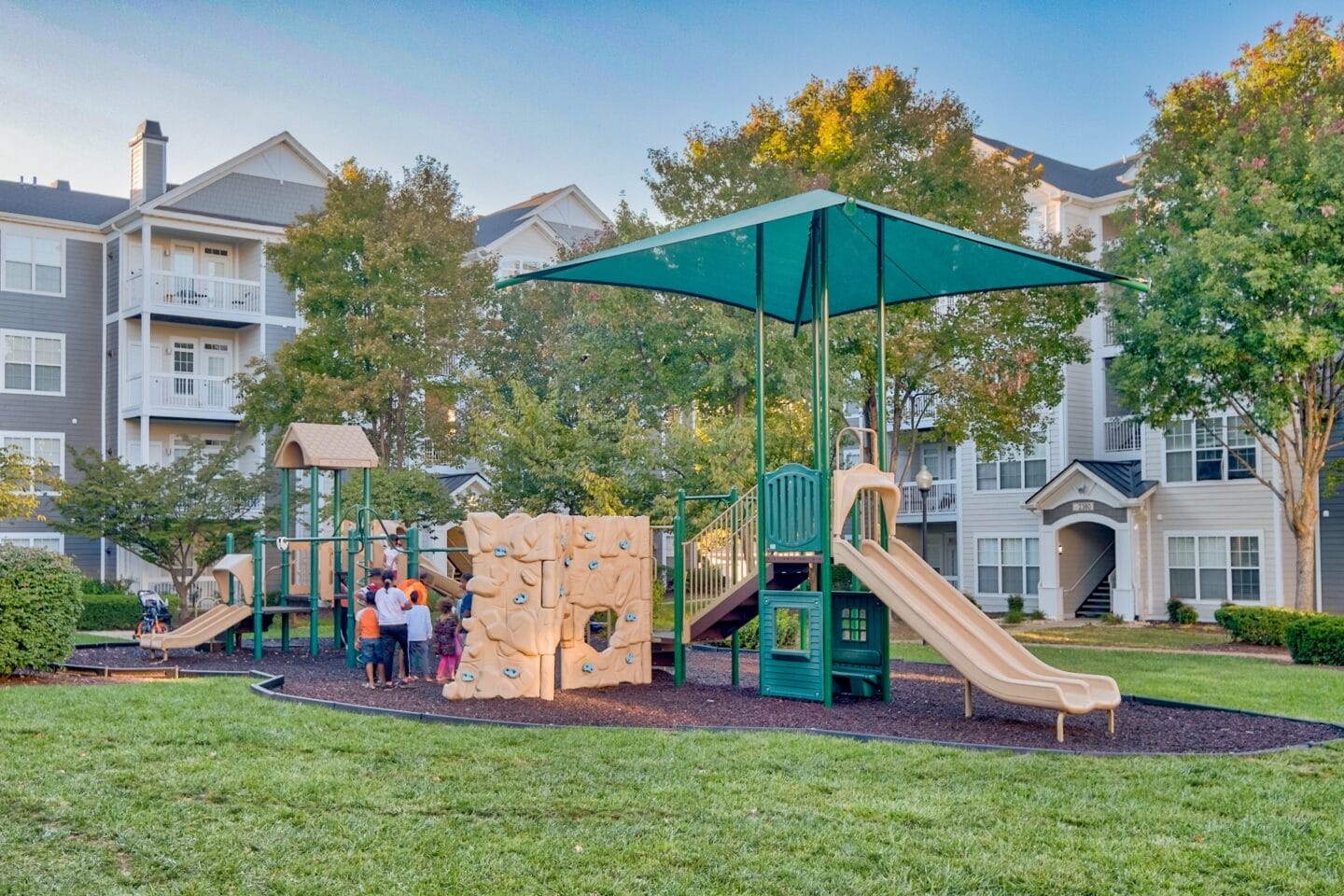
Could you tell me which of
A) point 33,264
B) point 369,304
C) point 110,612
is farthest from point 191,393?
point 369,304

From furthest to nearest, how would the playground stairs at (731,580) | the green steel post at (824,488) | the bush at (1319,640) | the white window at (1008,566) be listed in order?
the white window at (1008,566) < the bush at (1319,640) < the playground stairs at (731,580) < the green steel post at (824,488)

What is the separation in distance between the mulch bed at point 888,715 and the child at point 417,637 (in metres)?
0.58

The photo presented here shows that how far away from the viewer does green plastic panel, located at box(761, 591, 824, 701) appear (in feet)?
44.9

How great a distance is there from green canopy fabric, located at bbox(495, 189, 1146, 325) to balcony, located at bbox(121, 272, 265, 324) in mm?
22258

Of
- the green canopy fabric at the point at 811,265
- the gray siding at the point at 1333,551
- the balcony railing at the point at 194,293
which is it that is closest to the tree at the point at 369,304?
the balcony railing at the point at 194,293

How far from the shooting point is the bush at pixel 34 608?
14.9 metres

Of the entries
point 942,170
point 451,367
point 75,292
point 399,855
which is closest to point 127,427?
point 75,292

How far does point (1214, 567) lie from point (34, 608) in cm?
2710

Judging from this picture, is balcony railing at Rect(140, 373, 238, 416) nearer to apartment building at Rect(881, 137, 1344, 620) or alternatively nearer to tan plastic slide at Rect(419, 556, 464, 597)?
tan plastic slide at Rect(419, 556, 464, 597)

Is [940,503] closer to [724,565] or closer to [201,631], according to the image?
[724,565]

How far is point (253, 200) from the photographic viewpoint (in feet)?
122

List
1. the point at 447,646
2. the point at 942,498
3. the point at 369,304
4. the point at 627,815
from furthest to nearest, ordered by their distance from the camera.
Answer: the point at 942,498, the point at 369,304, the point at 447,646, the point at 627,815

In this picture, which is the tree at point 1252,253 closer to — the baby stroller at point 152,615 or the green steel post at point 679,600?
the green steel post at point 679,600

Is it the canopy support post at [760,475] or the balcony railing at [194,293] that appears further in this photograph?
the balcony railing at [194,293]
